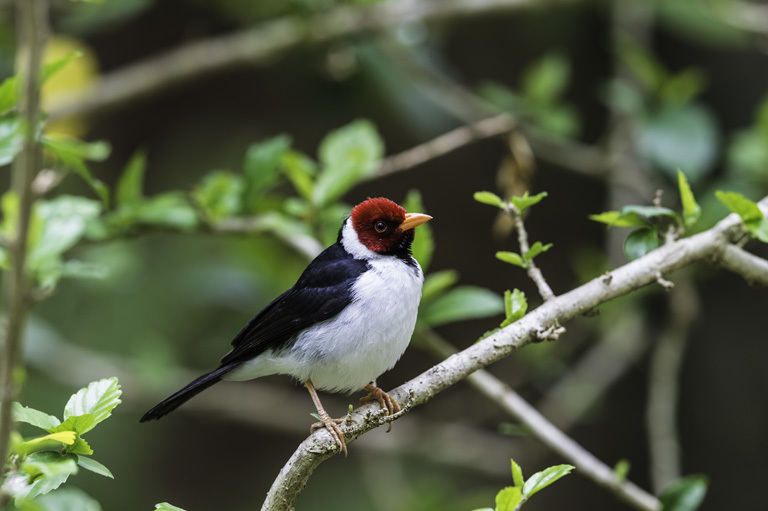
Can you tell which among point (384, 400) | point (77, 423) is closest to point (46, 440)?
point (77, 423)

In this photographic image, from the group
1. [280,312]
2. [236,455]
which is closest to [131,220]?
[280,312]

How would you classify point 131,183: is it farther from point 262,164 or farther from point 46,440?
point 46,440

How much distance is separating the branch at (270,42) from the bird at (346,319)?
1877mm

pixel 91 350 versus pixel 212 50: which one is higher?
pixel 212 50

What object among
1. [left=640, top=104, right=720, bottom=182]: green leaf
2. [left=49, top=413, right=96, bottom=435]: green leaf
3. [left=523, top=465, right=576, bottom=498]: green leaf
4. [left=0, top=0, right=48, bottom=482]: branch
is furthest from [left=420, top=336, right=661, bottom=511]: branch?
[left=640, top=104, right=720, bottom=182]: green leaf

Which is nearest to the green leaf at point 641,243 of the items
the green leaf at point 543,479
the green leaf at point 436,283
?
the green leaf at point 436,283

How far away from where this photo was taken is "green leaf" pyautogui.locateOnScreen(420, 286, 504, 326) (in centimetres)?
226

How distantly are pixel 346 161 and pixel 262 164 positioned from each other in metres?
0.29

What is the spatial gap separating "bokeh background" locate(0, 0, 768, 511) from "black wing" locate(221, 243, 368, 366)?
2.74 ft

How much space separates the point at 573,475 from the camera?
4789mm

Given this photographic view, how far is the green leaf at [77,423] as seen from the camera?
147 centimetres

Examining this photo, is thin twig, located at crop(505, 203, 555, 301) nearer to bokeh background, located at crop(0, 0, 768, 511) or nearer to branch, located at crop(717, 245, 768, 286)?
branch, located at crop(717, 245, 768, 286)

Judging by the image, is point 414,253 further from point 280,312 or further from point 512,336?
point 512,336

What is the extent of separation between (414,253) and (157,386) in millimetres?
1992
